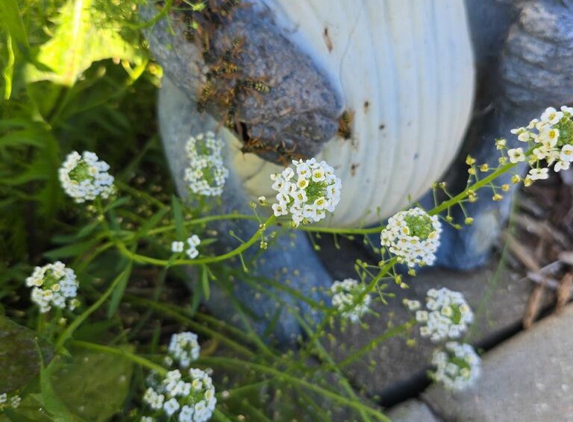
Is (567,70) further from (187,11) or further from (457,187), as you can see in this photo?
(187,11)

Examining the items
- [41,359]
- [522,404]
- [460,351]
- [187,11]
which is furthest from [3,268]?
[522,404]

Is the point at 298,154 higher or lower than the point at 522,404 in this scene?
higher

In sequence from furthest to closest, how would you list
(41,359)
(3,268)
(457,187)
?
(457,187) → (3,268) → (41,359)

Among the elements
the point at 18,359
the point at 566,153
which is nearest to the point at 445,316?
the point at 566,153

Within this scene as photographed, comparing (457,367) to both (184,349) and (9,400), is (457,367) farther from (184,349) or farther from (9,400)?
(9,400)

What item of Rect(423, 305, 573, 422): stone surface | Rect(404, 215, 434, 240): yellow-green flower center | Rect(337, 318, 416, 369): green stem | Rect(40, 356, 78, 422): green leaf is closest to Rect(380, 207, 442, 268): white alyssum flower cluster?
Rect(404, 215, 434, 240): yellow-green flower center

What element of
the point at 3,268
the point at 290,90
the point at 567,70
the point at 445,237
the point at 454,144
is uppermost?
the point at 567,70
